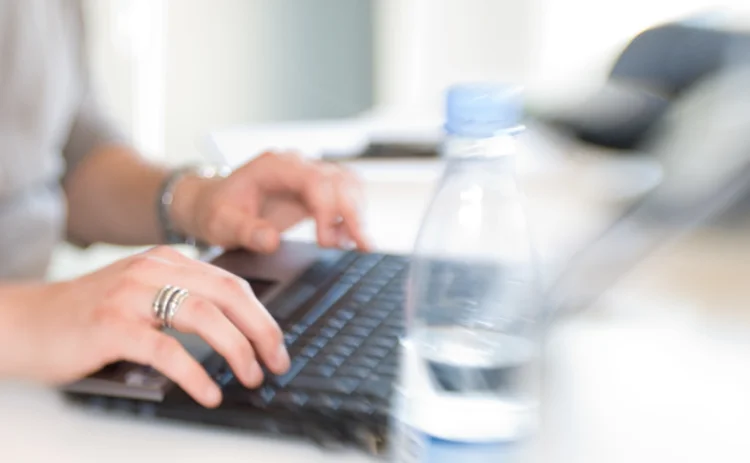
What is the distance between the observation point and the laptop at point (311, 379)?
0.49m

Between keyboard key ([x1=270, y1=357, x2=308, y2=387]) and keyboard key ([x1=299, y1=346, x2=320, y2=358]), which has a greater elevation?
keyboard key ([x1=270, y1=357, x2=308, y2=387])

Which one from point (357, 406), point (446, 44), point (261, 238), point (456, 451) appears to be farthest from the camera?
point (446, 44)

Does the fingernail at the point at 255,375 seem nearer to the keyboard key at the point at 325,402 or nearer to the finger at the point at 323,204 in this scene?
the keyboard key at the point at 325,402

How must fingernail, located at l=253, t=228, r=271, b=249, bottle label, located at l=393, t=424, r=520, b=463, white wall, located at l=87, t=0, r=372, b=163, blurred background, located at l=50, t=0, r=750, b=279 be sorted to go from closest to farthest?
bottle label, located at l=393, t=424, r=520, b=463 → fingernail, located at l=253, t=228, r=271, b=249 → blurred background, located at l=50, t=0, r=750, b=279 → white wall, located at l=87, t=0, r=372, b=163

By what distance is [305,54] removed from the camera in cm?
291

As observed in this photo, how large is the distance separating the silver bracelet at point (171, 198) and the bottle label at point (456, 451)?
2.28 feet

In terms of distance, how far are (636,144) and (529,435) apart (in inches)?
36.0

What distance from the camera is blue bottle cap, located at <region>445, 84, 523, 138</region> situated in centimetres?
40

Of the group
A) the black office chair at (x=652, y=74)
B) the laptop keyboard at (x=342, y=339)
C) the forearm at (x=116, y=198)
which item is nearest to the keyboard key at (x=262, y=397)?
the laptop keyboard at (x=342, y=339)

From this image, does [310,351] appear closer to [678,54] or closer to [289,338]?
[289,338]

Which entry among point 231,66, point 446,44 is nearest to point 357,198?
point 446,44

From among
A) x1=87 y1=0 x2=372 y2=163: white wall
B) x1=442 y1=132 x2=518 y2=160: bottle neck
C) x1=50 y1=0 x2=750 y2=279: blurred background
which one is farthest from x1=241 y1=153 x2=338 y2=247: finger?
x1=87 y1=0 x2=372 y2=163: white wall

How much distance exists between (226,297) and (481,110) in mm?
235

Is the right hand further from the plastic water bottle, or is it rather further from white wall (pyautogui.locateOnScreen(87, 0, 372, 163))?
white wall (pyautogui.locateOnScreen(87, 0, 372, 163))
